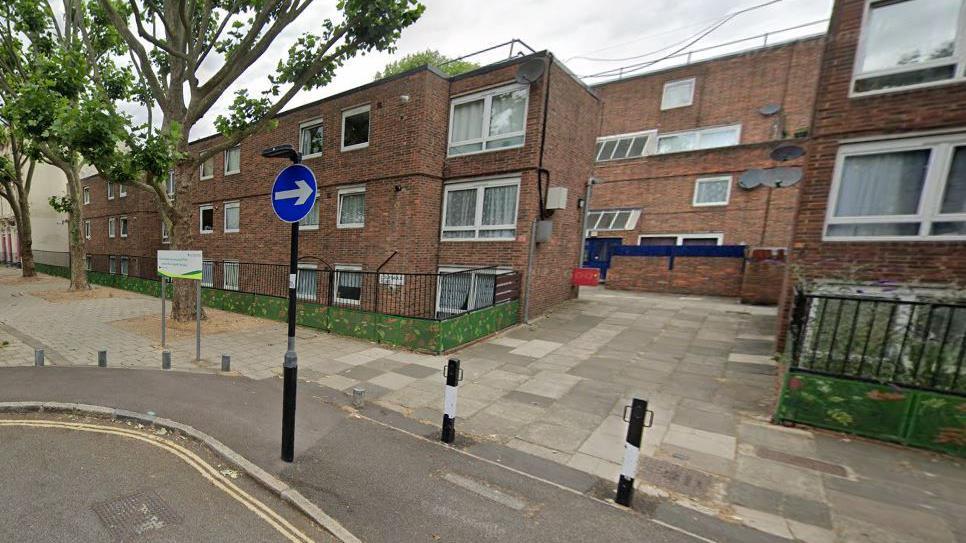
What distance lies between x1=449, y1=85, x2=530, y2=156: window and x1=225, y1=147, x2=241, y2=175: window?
1117 cm

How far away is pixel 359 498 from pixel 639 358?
19.7ft

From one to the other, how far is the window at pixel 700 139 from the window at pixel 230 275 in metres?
22.2

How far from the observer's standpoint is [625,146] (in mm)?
21484

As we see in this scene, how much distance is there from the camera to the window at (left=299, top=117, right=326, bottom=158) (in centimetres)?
1347

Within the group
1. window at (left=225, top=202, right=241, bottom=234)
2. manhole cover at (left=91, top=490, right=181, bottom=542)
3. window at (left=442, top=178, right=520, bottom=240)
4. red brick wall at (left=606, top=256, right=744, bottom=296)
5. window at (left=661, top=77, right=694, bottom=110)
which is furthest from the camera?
window at (left=661, top=77, right=694, bottom=110)

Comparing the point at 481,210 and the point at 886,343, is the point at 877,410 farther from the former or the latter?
the point at 481,210

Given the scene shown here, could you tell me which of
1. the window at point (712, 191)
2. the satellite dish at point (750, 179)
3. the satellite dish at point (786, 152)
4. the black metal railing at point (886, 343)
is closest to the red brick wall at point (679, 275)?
the satellite dish at point (750, 179)

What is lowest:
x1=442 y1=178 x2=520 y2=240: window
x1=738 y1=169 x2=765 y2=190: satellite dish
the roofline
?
x1=442 y1=178 x2=520 y2=240: window

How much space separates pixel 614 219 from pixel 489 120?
1170 centimetres

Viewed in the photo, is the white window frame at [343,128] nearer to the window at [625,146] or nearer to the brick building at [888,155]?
the brick building at [888,155]

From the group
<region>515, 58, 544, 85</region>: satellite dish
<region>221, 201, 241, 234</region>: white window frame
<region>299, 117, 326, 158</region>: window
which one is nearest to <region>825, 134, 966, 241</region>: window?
<region>515, 58, 544, 85</region>: satellite dish

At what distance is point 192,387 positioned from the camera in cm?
570

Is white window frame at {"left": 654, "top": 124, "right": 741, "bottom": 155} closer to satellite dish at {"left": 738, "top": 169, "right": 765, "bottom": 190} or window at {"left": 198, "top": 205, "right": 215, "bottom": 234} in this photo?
satellite dish at {"left": 738, "top": 169, "right": 765, "bottom": 190}

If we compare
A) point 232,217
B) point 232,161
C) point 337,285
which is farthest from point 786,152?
point 232,161
